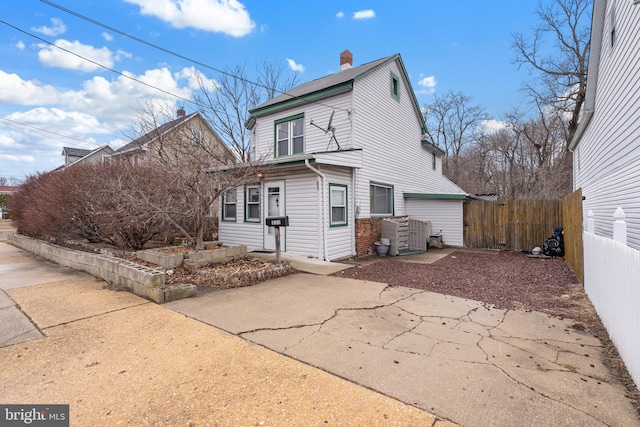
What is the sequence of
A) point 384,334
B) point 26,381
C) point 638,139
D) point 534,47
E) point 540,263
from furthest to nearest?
point 534,47
point 540,263
point 638,139
point 384,334
point 26,381

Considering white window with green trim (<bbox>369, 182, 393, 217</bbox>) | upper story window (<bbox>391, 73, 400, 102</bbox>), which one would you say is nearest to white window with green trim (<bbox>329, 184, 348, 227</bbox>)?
white window with green trim (<bbox>369, 182, 393, 217</bbox>)

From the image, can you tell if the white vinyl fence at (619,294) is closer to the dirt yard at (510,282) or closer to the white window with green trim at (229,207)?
the dirt yard at (510,282)

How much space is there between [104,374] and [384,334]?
3042 mm

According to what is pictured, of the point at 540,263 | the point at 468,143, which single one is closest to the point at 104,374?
the point at 540,263

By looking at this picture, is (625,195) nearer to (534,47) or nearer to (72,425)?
(72,425)

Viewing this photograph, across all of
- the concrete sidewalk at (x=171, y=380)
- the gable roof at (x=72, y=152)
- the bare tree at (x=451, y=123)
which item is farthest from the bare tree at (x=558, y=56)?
the gable roof at (x=72, y=152)

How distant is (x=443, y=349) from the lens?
3516 mm

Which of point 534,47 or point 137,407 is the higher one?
point 534,47

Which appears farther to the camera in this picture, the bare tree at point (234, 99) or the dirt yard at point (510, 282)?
the bare tree at point (234, 99)

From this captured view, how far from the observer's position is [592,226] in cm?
669

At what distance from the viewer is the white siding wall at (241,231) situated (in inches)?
424

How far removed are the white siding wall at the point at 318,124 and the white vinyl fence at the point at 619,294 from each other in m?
7.40

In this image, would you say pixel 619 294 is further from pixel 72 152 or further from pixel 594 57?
pixel 72 152

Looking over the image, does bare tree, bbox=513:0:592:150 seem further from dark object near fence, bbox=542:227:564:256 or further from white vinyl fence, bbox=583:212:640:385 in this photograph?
white vinyl fence, bbox=583:212:640:385
